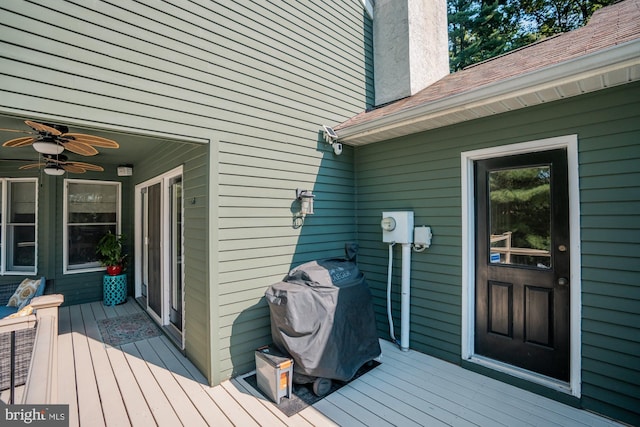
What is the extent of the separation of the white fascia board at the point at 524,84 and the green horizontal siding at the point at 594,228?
346mm

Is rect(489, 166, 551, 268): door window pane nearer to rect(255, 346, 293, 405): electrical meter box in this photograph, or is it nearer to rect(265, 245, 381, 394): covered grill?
rect(265, 245, 381, 394): covered grill

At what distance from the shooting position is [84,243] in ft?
17.6

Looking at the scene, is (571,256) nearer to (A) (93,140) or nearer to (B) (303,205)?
(B) (303,205)

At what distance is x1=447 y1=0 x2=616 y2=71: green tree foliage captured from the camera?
10.4m

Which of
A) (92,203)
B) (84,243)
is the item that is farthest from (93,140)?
(84,243)

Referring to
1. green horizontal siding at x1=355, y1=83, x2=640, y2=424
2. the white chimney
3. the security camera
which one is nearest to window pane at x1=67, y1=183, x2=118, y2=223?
the security camera

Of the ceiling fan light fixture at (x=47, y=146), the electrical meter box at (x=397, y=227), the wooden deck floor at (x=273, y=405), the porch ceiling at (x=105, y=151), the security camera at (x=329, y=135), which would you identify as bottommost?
the wooden deck floor at (x=273, y=405)

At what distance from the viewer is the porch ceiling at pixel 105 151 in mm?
3495

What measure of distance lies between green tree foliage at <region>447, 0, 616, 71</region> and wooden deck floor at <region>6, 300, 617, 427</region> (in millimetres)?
11780

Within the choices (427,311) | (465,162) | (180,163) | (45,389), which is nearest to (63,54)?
(180,163)

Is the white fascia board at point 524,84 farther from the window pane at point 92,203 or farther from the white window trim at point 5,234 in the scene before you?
the white window trim at point 5,234

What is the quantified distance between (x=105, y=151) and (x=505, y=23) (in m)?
13.6
